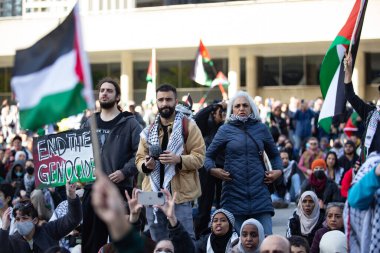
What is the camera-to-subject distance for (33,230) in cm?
1052

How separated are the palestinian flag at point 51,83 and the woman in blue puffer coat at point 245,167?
4215mm

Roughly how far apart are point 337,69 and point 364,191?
2545 millimetres

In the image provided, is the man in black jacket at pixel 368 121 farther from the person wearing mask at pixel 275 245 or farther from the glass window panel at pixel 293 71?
the glass window panel at pixel 293 71

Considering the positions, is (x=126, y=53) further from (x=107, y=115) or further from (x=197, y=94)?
(x=107, y=115)

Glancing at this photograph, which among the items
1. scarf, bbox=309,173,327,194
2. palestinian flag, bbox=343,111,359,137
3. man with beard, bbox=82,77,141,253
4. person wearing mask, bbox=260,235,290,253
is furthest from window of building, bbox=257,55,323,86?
person wearing mask, bbox=260,235,290,253

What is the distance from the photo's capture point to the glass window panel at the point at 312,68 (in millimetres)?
44719

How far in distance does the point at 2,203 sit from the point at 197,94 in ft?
113

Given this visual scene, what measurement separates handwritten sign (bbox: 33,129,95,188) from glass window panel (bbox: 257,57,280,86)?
3526 centimetres

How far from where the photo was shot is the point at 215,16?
142 feet

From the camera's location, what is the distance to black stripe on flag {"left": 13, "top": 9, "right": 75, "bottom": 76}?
21.1 ft

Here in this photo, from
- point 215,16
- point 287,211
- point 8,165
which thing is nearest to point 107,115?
point 287,211

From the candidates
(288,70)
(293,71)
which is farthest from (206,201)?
(288,70)

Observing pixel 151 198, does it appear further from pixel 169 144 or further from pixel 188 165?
pixel 169 144

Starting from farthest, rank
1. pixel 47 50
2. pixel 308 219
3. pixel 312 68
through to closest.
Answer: pixel 312 68 → pixel 308 219 → pixel 47 50
